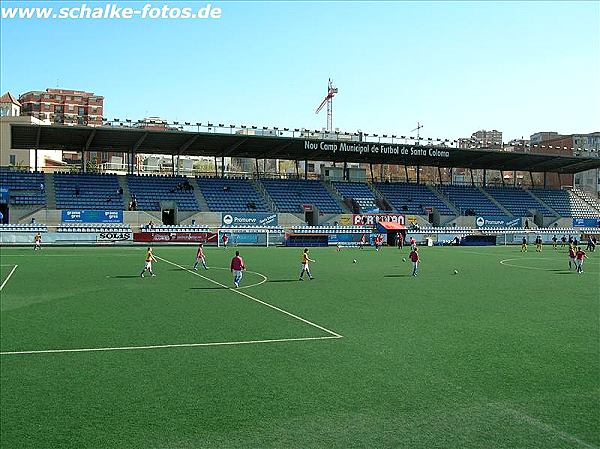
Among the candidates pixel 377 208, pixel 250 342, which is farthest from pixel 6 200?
pixel 250 342

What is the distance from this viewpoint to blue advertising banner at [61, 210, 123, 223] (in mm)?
54781

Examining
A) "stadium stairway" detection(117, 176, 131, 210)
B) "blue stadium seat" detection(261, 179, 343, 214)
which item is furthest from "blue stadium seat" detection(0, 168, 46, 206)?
"blue stadium seat" detection(261, 179, 343, 214)

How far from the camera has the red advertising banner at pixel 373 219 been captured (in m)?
64.6

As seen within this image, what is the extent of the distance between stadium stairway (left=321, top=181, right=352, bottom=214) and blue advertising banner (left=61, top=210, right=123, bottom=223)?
24.4 metres

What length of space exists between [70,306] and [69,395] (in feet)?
31.0

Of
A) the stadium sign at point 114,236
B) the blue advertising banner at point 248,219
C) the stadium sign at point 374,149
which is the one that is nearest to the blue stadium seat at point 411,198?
the stadium sign at point 374,149

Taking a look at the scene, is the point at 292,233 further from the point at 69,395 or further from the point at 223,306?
the point at 69,395

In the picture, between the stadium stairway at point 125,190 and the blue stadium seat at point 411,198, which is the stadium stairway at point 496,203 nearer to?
the blue stadium seat at point 411,198

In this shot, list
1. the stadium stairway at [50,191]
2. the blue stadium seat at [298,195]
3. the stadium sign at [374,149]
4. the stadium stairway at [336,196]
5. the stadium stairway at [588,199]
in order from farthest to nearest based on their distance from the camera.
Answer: the stadium stairway at [588,199]
the stadium stairway at [336,196]
the blue stadium seat at [298,195]
the stadium sign at [374,149]
the stadium stairway at [50,191]

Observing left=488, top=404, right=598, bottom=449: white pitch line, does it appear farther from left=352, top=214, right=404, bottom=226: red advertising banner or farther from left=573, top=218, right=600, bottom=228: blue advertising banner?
left=573, top=218, right=600, bottom=228: blue advertising banner

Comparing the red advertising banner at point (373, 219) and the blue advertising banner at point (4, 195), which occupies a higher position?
Answer: the blue advertising banner at point (4, 195)

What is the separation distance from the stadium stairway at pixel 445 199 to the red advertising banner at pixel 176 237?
31.3m

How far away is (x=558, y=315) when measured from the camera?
1780 centimetres

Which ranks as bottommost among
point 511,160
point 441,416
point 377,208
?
point 441,416
